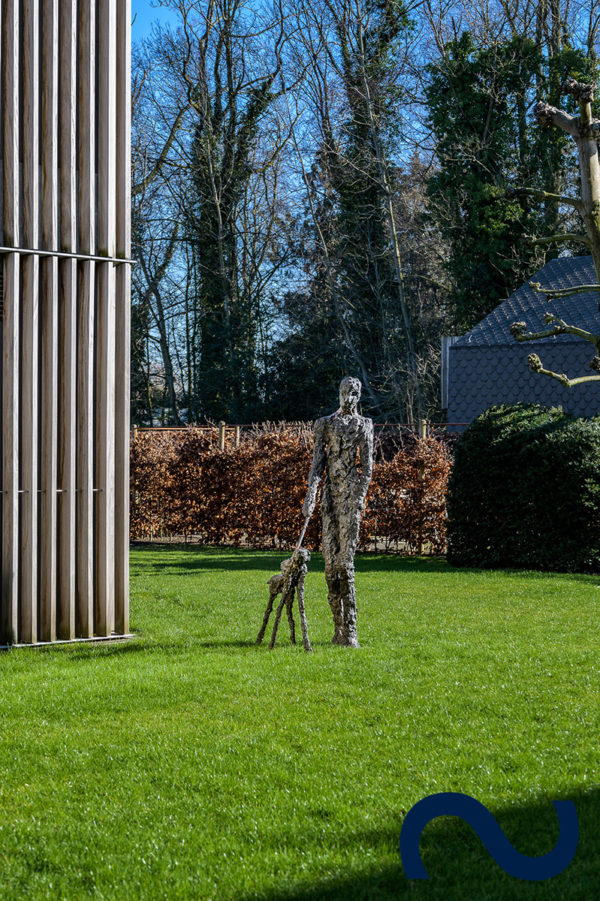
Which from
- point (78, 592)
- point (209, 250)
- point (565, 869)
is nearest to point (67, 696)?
point (78, 592)

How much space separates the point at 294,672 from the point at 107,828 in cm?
337

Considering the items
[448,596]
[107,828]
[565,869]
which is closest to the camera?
[565,869]

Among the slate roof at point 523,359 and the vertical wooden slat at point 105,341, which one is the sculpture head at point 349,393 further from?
the slate roof at point 523,359

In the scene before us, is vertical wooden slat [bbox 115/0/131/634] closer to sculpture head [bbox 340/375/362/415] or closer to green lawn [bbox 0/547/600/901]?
green lawn [bbox 0/547/600/901]

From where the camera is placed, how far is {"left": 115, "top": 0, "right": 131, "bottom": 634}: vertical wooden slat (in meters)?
9.84

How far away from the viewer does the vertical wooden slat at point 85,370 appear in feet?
31.4

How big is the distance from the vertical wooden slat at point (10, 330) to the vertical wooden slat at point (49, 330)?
0.26 metres

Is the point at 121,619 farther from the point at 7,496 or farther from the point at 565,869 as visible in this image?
the point at 565,869

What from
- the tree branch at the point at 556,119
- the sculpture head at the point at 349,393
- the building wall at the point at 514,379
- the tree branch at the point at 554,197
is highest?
the tree branch at the point at 556,119

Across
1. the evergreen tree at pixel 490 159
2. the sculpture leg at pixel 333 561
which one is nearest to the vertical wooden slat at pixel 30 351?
the sculpture leg at pixel 333 561

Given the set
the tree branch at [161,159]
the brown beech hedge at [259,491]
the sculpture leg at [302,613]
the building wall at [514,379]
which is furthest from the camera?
the tree branch at [161,159]

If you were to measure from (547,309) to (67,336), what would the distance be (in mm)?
17442

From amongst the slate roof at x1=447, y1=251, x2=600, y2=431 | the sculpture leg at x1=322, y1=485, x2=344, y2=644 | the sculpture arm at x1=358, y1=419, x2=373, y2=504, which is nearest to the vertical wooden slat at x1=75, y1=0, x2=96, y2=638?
the sculpture leg at x1=322, y1=485, x2=344, y2=644

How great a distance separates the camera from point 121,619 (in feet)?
32.4
